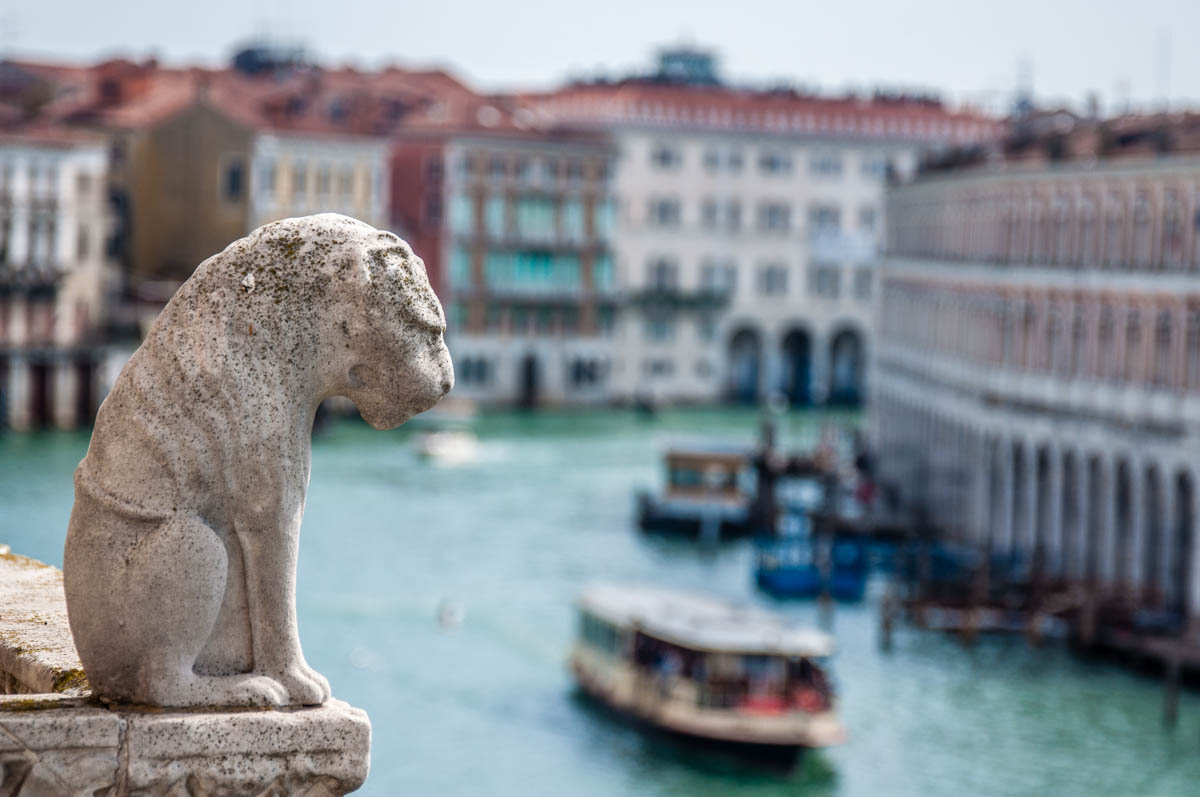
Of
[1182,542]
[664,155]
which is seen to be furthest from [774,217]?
[1182,542]

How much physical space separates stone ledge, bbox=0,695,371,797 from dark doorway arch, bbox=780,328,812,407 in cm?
6640

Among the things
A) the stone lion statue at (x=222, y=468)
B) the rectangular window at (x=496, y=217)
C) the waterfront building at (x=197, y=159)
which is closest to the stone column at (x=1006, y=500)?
the waterfront building at (x=197, y=159)

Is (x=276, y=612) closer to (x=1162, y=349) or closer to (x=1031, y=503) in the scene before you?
(x=1162, y=349)

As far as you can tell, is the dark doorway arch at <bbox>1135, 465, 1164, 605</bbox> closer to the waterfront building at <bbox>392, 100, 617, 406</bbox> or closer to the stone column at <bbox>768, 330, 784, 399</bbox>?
the waterfront building at <bbox>392, 100, 617, 406</bbox>

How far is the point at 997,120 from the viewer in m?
71.2

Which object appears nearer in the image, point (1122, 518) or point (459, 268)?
point (1122, 518)

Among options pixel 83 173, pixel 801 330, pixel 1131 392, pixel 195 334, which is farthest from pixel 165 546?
pixel 801 330

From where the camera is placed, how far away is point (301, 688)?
4277mm

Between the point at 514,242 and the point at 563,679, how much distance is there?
3848 centimetres

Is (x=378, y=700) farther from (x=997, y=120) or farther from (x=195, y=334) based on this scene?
(x=997, y=120)

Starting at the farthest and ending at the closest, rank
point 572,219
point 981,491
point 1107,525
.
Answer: point 572,219, point 981,491, point 1107,525

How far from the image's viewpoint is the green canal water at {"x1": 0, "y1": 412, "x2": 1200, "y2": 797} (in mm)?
23109

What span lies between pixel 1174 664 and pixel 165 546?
2218 centimetres

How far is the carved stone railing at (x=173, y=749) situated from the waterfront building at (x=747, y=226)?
63416 millimetres
